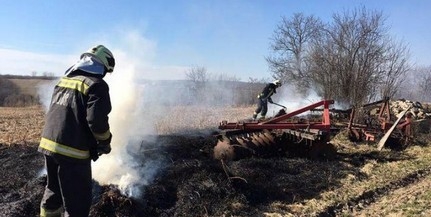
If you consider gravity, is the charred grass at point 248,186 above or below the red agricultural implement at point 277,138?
below

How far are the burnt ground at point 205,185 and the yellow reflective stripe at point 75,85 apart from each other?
2030 millimetres

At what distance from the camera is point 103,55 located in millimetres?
4168

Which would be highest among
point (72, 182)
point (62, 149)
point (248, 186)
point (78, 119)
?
point (78, 119)

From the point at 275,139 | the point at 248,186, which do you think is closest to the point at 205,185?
the point at 248,186

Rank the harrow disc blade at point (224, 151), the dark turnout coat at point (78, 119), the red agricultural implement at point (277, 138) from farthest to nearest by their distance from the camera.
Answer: the red agricultural implement at point (277, 138) < the harrow disc blade at point (224, 151) < the dark turnout coat at point (78, 119)

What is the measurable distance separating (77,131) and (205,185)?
2910 mm

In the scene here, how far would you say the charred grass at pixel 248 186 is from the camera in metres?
5.68

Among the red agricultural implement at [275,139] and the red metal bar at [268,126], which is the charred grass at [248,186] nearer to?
the red agricultural implement at [275,139]

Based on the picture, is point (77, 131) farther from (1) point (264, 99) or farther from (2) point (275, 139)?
(1) point (264, 99)

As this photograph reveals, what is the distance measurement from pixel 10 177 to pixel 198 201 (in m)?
3.53

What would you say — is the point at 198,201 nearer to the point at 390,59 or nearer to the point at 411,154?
the point at 411,154

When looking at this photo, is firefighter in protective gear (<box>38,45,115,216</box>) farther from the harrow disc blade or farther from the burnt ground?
the harrow disc blade

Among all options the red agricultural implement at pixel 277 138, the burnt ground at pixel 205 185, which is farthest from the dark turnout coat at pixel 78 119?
the red agricultural implement at pixel 277 138

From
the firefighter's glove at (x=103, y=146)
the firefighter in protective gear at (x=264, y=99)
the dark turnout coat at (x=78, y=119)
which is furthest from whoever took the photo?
the firefighter in protective gear at (x=264, y=99)
